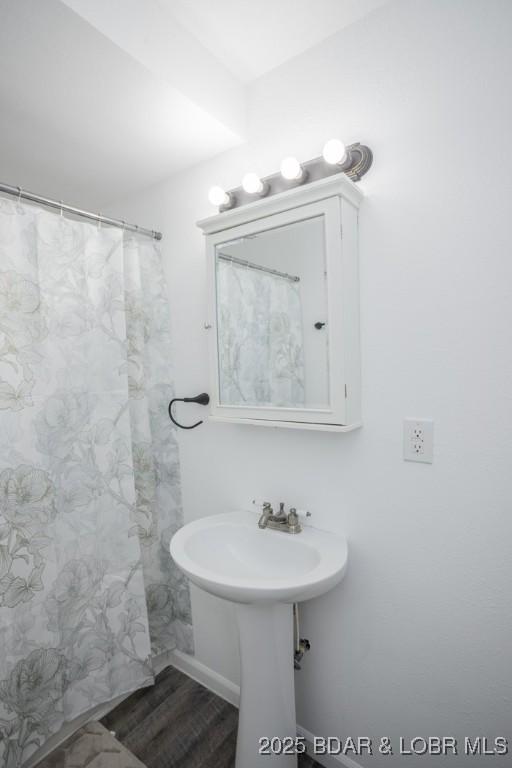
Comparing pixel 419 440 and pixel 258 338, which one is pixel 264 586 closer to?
pixel 419 440

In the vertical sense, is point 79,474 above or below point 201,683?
above

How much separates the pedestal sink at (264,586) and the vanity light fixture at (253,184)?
1172 mm

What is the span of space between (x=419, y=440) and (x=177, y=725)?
1482 millimetres

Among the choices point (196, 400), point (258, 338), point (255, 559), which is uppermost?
point (258, 338)

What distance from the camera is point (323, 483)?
1261 millimetres

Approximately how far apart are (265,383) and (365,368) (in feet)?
1.13

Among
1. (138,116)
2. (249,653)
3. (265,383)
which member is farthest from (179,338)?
A: (249,653)

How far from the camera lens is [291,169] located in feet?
3.74

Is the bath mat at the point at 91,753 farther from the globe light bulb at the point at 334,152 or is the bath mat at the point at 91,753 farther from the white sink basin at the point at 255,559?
the globe light bulb at the point at 334,152

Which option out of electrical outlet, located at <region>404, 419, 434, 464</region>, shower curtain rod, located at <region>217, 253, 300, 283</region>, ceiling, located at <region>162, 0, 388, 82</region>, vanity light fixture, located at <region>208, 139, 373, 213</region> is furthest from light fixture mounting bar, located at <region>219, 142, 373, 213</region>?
electrical outlet, located at <region>404, 419, 434, 464</region>

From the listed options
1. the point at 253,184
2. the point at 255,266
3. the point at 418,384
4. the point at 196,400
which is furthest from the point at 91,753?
the point at 253,184

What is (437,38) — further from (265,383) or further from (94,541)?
(94,541)

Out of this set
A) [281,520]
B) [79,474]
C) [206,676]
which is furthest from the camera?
[206,676]

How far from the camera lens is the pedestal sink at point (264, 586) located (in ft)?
3.28
